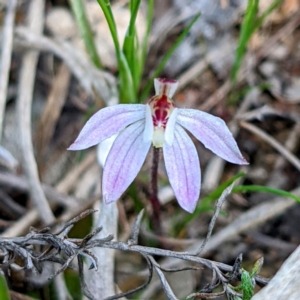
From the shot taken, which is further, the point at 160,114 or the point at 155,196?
the point at 155,196

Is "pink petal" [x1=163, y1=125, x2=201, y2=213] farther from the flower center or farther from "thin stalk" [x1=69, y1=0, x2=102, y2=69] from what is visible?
"thin stalk" [x1=69, y1=0, x2=102, y2=69]

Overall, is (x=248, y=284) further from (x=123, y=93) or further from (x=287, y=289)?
(x=123, y=93)

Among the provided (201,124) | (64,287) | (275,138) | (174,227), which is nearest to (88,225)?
(64,287)

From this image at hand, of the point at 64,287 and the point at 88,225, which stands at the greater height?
the point at 88,225

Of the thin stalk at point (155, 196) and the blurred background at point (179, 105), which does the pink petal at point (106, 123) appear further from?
the blurred background at point (179, 105)

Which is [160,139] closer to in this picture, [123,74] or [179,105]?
[123,74]

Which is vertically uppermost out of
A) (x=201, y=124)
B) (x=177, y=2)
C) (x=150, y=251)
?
(x=177, y=2)

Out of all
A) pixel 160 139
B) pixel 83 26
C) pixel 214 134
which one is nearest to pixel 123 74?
pixel 83 26

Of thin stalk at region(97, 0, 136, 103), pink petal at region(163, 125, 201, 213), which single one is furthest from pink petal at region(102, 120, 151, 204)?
thin stalk at region(97, 0, 136, 103)
